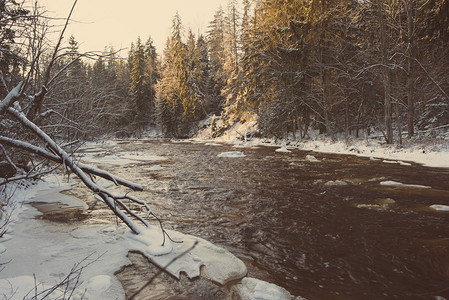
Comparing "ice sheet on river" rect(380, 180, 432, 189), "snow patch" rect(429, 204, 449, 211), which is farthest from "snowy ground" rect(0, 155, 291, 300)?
"ice sheet on river" rect(380, 180, 432, 189)

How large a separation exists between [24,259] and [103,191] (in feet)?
4.83

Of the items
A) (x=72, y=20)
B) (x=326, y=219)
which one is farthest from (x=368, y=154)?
(x=72, y=20)

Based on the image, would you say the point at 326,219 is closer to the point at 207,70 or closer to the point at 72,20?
the point at 72,20

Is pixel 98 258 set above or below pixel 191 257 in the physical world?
above

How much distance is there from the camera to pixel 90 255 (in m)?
3.69

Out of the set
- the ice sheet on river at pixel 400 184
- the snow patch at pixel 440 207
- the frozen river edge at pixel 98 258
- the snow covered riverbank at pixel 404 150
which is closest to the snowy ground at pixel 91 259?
the frozen river edge at pixel 98 258

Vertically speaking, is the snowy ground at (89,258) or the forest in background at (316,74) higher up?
the forest in background at (316,74)

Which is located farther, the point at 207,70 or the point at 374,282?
the point at 207,70

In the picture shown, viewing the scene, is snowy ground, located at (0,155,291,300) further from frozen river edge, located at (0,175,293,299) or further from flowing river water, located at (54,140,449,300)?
flowing river water, located at (54,140,449,300)

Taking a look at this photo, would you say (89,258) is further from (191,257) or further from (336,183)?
(336,183)

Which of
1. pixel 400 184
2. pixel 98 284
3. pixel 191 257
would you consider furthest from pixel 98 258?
pixel 400 184

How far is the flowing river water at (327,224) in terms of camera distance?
3469 mm

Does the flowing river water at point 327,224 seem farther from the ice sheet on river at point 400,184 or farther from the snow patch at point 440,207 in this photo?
the snow patch at point 440,207

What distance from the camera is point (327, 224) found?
5.27 metres
